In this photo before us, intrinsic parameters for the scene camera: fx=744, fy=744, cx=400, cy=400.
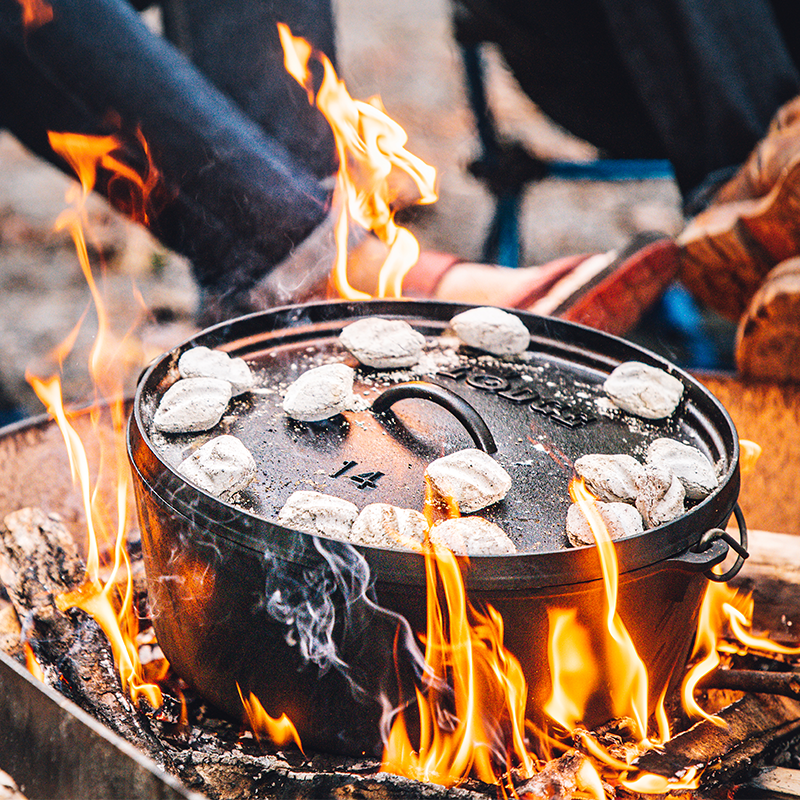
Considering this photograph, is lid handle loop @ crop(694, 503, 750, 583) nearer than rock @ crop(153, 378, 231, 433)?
Yes

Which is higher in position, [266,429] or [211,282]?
[266,429]

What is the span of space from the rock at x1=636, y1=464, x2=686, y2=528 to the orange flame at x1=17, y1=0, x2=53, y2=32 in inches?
86.4

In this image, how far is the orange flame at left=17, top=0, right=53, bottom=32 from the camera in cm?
221

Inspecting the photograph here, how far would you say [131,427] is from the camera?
123 cm

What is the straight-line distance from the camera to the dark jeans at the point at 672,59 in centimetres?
304

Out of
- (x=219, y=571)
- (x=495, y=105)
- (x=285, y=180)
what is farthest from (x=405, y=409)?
(x=495, y=105)

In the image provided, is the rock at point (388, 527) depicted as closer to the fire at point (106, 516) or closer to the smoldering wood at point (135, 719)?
the smoldering wood at point (135, 719)

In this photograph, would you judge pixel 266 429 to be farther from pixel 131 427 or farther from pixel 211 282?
pixel 211 282

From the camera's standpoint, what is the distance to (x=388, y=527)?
3.41 feet

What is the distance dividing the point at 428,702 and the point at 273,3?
281 cm

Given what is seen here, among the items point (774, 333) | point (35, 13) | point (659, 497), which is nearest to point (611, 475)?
point (659, 497)

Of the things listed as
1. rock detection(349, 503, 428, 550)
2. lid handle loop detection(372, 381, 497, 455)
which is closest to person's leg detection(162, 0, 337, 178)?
lid handle loop detection(372, 381, 497, 455)

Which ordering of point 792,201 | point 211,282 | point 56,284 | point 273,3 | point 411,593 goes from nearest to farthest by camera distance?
1. point 411,593
2. point 792,201
3. point 211,282
4. point 273,3
5. point 56,284

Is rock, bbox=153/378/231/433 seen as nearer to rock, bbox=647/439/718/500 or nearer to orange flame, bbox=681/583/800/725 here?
rock, bbox=647/439/718/500
